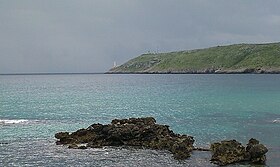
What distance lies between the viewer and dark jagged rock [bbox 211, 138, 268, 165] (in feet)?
124

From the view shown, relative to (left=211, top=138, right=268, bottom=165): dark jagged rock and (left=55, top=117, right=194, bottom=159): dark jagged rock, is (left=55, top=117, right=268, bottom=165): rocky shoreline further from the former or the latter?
(left=211, top=138, right=268, bottom=165): dark jagged rock

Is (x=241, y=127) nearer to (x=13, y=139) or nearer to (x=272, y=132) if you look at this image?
(x=272, y=132)

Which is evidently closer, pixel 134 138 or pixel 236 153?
pixel 236 153

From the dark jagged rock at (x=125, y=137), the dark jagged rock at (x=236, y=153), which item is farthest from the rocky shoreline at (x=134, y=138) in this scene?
the dark jagged rock at (x=236, y=153)

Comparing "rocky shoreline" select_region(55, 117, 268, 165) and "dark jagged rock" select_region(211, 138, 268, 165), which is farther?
"rocky shoreline" select_region(55, 117, 268, 165)

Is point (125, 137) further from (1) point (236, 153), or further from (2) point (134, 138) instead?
(1) point (236, 153)

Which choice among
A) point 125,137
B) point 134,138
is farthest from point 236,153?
point 125,137

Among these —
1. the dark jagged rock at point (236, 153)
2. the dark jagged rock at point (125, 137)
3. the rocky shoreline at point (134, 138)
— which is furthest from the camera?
the dark jagged rock at point (125, 137)

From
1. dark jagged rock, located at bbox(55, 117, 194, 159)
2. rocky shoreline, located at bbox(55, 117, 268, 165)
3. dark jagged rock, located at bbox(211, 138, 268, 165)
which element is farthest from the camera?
dark jagged rock, located at bbox(55, 117, 194, 159)

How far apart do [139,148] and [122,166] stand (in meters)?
8.62

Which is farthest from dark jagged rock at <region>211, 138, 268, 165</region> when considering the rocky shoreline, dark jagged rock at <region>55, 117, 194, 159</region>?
dark jagged rock at <region>55, 117, 194, 159</region>

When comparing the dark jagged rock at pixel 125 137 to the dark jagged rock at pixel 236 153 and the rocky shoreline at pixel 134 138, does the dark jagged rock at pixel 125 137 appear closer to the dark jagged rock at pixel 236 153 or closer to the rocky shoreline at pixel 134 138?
the rocky shoreline at pixel 134 138

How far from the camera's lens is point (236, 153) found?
3944 cm

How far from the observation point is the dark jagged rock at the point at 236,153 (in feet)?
124
